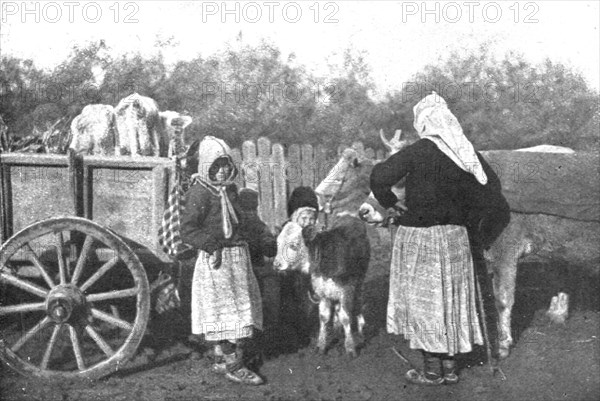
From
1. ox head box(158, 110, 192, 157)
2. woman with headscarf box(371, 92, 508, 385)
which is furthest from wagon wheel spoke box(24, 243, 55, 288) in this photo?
woman with headscarf box(371, 92, 508, 385)

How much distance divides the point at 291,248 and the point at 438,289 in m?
1.30

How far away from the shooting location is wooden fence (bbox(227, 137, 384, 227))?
26.6 ft

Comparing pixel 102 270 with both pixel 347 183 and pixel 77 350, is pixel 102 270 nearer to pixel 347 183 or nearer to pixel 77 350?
pixel 77 350

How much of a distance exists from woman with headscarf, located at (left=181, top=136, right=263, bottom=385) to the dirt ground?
0.39 meters

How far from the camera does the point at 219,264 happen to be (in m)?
4.56

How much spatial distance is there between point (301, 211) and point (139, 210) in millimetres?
1345

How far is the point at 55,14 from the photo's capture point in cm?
534

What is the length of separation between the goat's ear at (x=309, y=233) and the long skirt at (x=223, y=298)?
28.1 inches

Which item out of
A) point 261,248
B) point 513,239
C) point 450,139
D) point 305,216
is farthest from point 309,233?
point 513,239

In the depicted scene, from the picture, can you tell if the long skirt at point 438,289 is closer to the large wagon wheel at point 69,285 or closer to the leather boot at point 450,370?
the leather boot at point 450,370

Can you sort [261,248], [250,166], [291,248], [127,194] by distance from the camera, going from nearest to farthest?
[127,194]
[261,248]
[291,248]
[250,166]

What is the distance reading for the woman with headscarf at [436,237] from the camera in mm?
4422

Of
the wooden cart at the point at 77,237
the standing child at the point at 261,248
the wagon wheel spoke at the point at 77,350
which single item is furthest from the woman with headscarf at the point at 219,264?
the wagon wheel spoke at the point at 77,350

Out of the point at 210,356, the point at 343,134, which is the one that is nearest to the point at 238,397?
the point at 210,356
